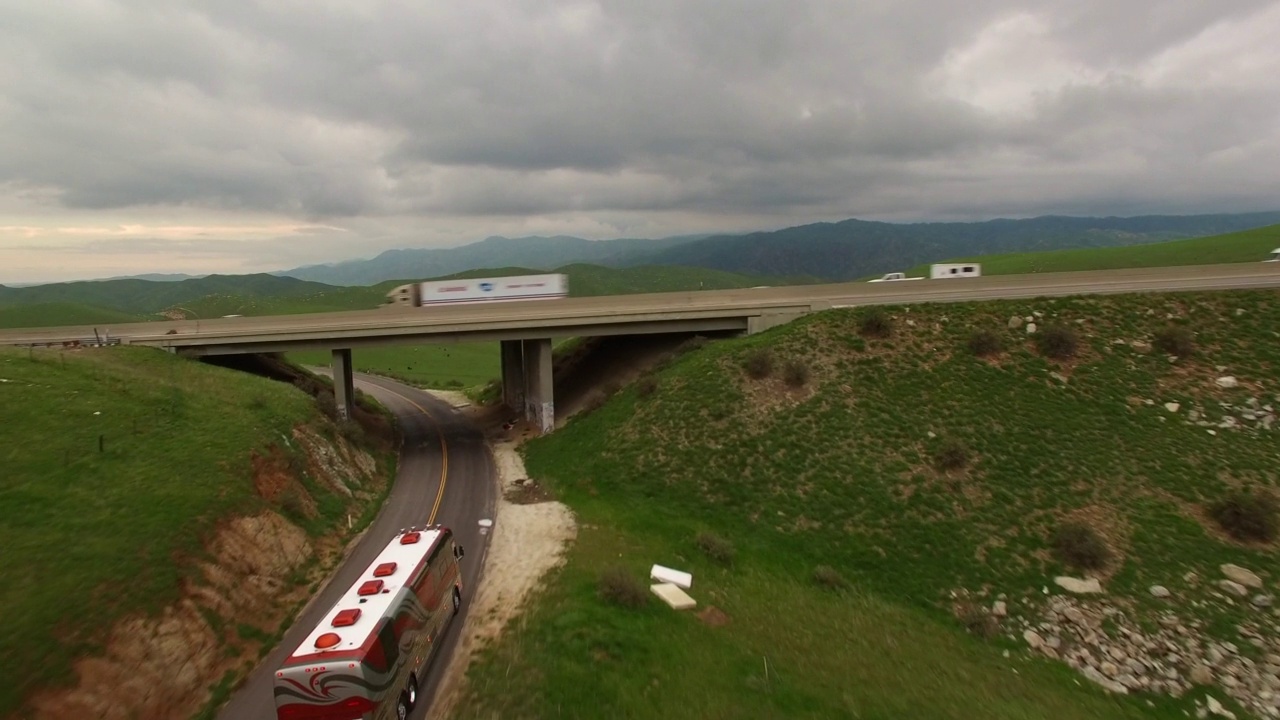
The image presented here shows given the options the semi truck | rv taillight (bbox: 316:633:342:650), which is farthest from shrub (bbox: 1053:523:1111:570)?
the semi truck

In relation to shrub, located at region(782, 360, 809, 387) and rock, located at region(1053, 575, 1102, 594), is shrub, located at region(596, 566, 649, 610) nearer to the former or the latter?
rock, located at region(1053, 575, 1102, 594)

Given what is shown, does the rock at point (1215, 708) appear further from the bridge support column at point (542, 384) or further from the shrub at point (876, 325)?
the bridge support column at point (542, 384)

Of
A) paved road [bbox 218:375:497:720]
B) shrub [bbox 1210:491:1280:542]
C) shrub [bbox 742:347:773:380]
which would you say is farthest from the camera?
shrub [bbox 742:347:773:380]

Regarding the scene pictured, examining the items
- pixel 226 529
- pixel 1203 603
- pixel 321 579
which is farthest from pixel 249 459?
pixel 1203 603

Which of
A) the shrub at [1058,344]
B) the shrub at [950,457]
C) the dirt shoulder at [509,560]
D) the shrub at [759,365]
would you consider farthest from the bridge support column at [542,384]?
the shrub at [1058,344]

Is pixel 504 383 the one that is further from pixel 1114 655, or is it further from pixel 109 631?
pixel 1114 655

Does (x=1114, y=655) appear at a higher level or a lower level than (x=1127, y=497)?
lower
